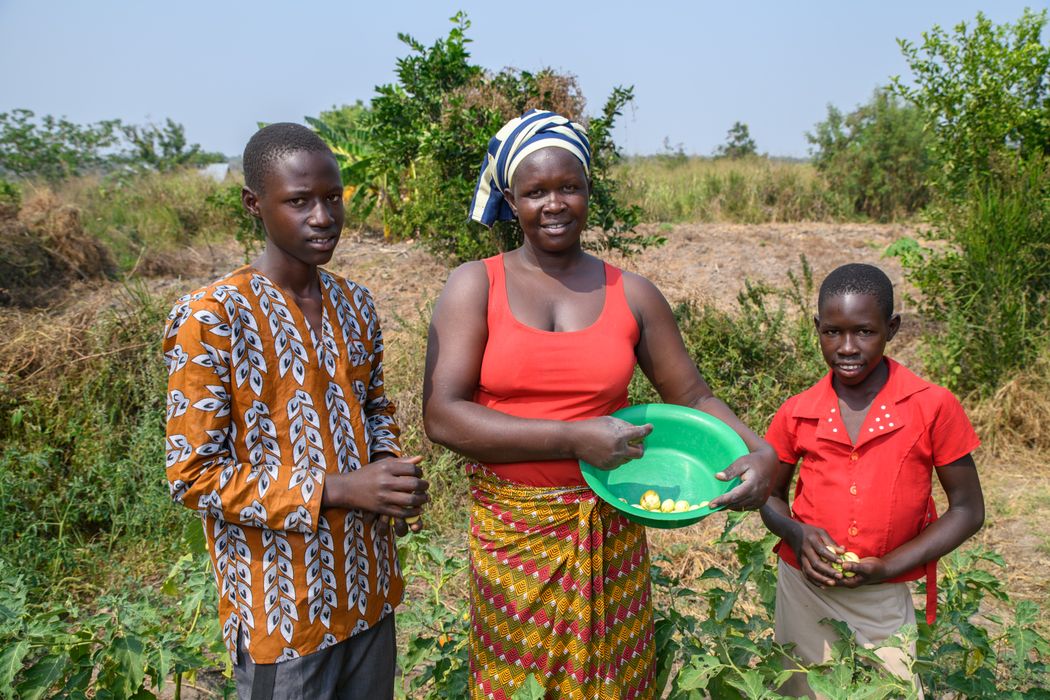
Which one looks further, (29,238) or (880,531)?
(29,238)

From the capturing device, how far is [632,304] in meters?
1.76

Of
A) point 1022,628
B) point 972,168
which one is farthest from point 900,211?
point 1022,628

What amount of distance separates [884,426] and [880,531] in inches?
9.4

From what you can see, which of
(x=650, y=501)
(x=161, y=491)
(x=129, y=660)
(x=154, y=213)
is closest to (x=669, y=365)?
(x=650, y=501)

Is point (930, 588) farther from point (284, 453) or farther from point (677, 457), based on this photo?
point (284, 453)

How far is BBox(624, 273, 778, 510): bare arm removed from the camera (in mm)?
1699

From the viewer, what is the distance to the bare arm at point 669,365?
1.70 m

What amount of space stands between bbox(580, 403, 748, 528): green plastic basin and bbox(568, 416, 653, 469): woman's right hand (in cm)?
12

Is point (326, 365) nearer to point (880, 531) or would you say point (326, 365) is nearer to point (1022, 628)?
point (880, 531)

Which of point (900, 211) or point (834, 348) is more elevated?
point (900, 211)

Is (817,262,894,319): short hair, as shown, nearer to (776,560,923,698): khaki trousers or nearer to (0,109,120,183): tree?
(776,560,923,698): khaki trousers

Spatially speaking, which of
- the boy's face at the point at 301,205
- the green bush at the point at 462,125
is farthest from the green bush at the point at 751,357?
the boy's face at the point at 301,205

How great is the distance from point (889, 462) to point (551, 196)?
97 centimetres

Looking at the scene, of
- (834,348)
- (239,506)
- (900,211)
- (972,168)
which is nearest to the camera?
(239,506)
